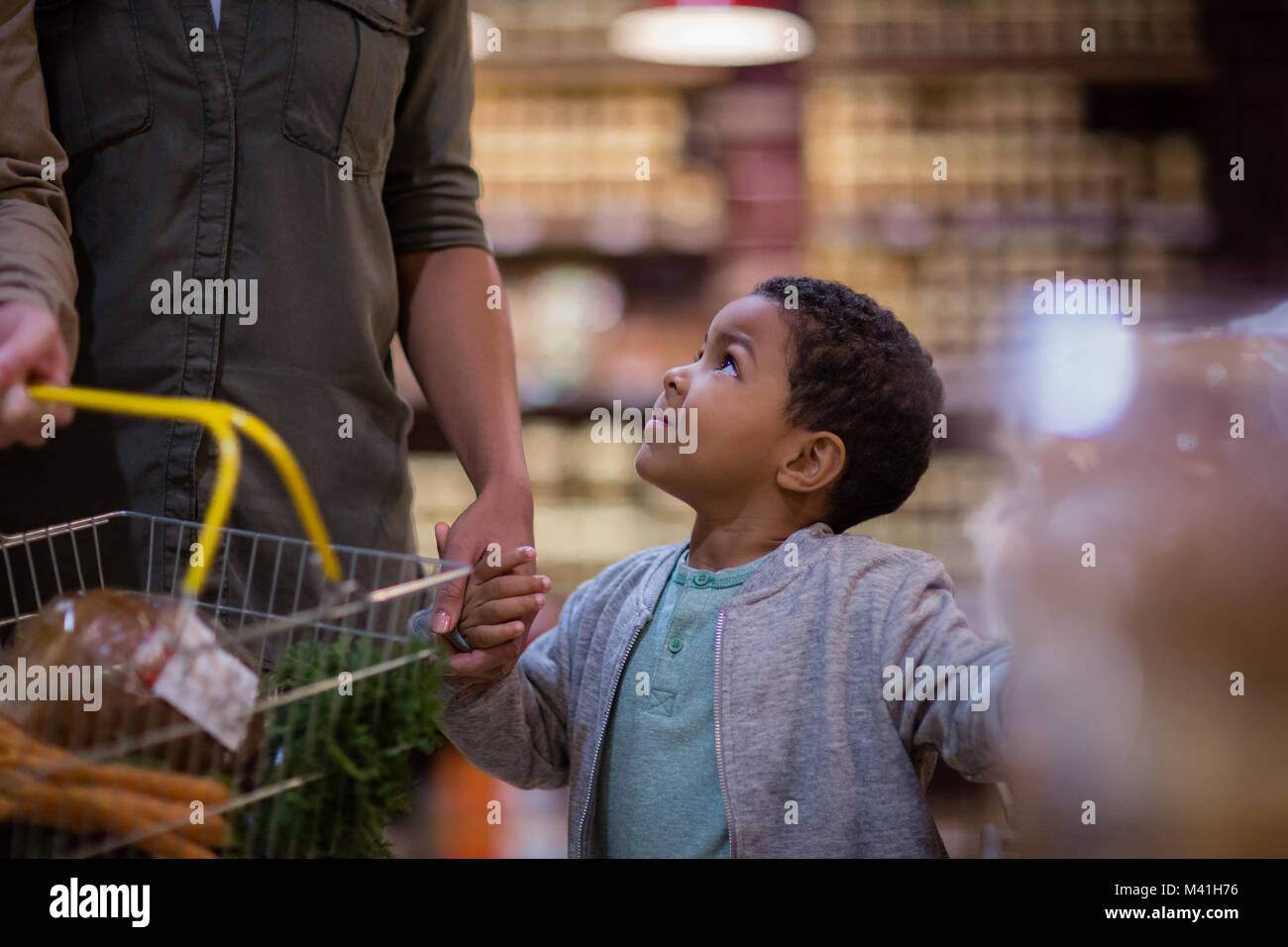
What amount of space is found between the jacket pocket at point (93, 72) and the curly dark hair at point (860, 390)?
0.63 m

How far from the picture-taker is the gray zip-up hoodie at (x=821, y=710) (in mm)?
1041

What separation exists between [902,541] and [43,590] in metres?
2.71

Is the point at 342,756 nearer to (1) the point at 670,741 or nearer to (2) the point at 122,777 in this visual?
(2) the point at 122,777

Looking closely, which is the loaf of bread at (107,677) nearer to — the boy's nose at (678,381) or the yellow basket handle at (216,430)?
the yellow basket handle at (216,430)

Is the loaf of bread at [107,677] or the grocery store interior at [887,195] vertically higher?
the grocery store interior at [887,195]

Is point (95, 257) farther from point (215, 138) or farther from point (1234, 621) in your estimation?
point (1234, 621)

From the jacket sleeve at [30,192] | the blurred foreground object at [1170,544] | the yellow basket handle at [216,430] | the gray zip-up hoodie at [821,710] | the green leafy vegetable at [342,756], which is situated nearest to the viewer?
the yellow basket handle at [216,430]

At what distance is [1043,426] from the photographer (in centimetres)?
148

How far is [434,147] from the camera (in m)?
1.33

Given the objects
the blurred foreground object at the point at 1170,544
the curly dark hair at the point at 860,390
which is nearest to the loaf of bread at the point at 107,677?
the curly dark hair at the point at 860,390

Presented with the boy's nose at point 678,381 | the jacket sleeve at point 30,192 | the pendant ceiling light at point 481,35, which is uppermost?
the pendant ceiling light at point 481,35

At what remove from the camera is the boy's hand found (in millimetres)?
1064

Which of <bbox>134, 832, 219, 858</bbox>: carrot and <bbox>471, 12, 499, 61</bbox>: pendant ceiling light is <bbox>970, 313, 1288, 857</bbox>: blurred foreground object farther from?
<bbox>471, 12, 499, 61</bbox>: pendant ceiling light

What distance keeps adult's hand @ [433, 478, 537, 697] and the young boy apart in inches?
1.3
